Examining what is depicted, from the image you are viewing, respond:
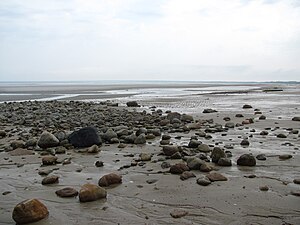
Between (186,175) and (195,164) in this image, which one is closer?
(186,175)

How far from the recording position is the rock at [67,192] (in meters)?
4.69

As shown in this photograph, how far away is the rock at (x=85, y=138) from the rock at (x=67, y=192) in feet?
11.9

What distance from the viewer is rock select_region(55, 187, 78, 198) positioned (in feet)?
15.4

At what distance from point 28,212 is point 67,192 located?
0.94 m

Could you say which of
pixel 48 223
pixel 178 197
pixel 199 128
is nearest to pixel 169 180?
pixel 178 197

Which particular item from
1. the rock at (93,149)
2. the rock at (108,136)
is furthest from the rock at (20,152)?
the rock at (108,136)

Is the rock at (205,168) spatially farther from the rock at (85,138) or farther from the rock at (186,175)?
the rock at (85,138)

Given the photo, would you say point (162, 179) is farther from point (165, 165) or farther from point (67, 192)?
point (67, 192)

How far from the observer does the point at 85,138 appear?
27.9ft

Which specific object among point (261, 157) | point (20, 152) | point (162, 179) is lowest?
point (20, 152)

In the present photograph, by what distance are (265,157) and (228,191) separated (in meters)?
2.27

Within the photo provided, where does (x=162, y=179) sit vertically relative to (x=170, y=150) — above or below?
below

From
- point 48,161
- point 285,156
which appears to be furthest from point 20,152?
point 285,156

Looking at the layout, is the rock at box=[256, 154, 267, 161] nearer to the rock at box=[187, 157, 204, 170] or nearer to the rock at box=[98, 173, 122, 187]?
the rock at box=[187, 157, 204, 170]
